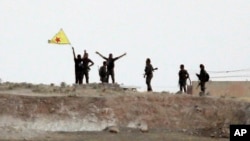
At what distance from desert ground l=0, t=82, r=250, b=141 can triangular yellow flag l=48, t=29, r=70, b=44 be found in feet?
11.8

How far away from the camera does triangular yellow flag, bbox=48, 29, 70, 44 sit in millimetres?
26984

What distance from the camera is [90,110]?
70.5 feet

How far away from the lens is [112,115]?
21.6 m

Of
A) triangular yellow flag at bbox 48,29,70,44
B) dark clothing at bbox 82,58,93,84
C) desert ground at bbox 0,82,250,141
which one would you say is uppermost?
triangular yellow flag at bbox 48,29,70,44

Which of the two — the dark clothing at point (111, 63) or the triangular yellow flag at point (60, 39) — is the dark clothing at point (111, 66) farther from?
the triangular yellow flag at point (60, 39)

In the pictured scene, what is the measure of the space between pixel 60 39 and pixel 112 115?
6.51 meters

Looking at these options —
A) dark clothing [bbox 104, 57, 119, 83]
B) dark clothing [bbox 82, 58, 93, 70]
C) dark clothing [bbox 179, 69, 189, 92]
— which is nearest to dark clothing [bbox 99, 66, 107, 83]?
dark clothing [bbox 104, 57, 119, 83]

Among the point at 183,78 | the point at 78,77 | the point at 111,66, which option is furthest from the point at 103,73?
the point at 183,78

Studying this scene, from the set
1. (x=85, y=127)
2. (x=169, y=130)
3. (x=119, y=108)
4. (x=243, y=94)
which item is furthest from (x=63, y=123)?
(x=243, y=94)

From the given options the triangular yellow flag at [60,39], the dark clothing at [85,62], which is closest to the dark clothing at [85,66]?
the dark clothing at [85,62]

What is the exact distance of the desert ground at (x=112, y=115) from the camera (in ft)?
66.9

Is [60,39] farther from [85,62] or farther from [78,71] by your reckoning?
[85,62]

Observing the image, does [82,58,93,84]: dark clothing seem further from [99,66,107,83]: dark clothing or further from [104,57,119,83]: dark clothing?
[104,57,119,83]: dark clothing

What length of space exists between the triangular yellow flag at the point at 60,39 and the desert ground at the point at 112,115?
3.60m
